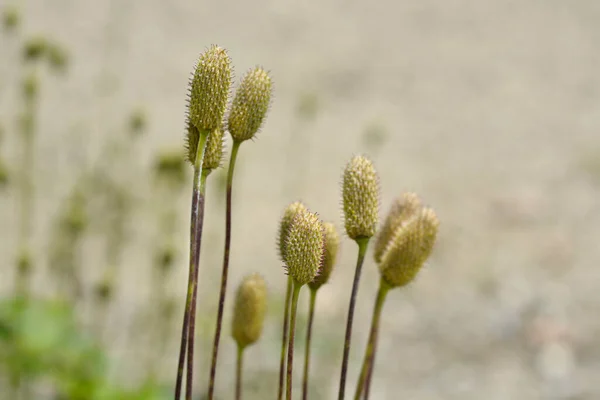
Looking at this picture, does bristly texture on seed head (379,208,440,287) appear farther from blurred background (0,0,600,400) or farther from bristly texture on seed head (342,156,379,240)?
blurred background (0,0,600,400)

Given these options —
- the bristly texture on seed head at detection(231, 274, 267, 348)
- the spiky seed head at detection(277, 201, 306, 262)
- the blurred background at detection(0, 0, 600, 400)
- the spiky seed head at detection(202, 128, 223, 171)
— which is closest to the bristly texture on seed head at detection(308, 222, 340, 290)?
the spiky seed head at detection(277, 201, 306, 262)

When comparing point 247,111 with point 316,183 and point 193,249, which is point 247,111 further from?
point 316,183

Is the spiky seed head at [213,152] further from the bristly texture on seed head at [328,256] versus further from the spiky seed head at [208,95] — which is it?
the bristly texture on seed head at [328,256]

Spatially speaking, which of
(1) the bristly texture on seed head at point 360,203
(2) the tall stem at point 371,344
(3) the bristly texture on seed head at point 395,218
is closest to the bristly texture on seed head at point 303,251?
(1) the bristly texture on seed head at point 360,203

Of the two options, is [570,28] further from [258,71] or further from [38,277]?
[258,71]

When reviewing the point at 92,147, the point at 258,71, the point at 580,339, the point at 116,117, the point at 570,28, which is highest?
the point at 570,28

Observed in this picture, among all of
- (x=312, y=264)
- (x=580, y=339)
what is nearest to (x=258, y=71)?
(x=312, y=264)
